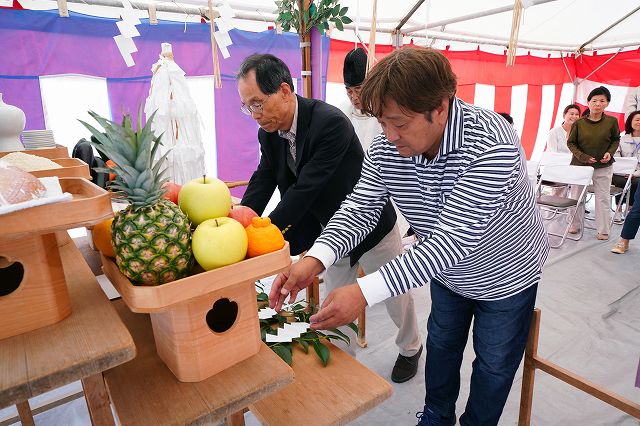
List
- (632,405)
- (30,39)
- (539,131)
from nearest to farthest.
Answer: (632,405)
(30,39)
(539,131)

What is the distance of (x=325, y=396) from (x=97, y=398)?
0.61m

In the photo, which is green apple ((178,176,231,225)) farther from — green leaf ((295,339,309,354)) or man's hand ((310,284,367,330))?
green leaf ((295,339,309,354))

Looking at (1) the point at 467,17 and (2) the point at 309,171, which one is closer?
(2) the point at 309,171

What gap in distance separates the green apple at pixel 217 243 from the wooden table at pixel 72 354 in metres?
0.20

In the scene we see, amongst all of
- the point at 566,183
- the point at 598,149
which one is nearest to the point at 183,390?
the point at 566,183

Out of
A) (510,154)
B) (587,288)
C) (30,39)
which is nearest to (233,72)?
(30,39)

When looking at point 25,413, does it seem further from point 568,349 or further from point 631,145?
point 631,145

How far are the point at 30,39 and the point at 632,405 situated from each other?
4.36 meters

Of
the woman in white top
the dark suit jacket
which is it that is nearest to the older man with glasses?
the dark suit jacket

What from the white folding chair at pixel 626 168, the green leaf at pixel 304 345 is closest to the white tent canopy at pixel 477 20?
the white folding chair at pixel 626 168

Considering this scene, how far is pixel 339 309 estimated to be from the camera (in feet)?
3.81

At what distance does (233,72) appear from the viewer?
4402mm

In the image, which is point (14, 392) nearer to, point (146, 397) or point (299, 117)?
point (146, 397)

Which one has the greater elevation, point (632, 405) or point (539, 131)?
point (539, 131)
